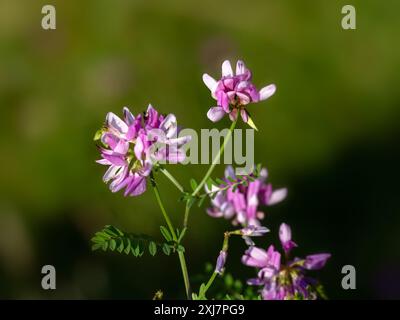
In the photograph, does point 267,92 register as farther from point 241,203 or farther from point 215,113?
point 241,203

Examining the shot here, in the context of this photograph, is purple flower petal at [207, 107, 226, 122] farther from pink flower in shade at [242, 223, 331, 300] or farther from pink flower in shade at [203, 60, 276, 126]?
pink flower in shade at [242, 223, 331, 300]

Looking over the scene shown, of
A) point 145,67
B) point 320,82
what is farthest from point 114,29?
point 320,82

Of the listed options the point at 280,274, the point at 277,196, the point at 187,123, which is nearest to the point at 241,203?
the point at 277,196

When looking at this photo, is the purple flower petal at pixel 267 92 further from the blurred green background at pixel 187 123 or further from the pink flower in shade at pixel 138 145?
the blurred green background at pixel 187 123

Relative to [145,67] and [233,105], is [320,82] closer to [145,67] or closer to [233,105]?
[145,67]

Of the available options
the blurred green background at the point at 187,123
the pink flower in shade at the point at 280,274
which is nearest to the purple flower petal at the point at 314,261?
the pink flower in shade at the point at 280,274

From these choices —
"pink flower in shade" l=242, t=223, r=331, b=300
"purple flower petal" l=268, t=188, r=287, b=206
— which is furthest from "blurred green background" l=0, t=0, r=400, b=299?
"pink flower in shade" l=242, t=223, r=331, b=300
